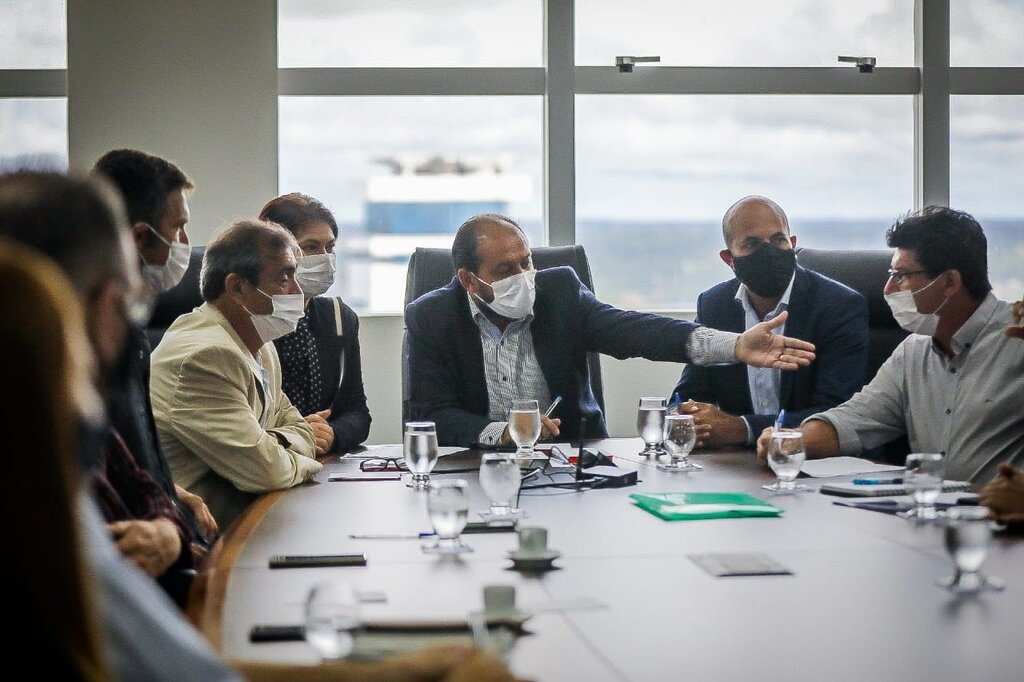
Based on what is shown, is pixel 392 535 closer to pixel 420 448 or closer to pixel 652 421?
pixel 420 448

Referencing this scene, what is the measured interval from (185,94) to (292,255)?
2333 millimetres

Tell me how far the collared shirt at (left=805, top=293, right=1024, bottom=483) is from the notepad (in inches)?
22.6

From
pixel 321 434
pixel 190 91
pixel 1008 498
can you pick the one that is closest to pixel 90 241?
pixel 1008 498

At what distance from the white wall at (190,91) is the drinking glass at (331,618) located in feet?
13.6

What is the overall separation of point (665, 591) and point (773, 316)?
248cm

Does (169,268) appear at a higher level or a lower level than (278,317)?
higher

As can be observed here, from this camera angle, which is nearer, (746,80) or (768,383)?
(768,383)

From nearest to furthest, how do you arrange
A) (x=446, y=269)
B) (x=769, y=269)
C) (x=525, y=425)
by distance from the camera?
1. (x=525, y=425)
2. (x=769, y=269)
3. (x=446, y=269)

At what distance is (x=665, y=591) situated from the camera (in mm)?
1581

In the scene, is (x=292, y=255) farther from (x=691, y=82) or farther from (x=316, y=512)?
(x=691, y=82)

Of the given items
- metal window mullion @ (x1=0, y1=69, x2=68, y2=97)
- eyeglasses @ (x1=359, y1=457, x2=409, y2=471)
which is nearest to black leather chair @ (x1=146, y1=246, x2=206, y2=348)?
eyeglasses @ (x1=359, y1=457, x2=409, y2=471)

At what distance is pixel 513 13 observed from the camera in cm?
541

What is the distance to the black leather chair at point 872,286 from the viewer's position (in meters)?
3.86

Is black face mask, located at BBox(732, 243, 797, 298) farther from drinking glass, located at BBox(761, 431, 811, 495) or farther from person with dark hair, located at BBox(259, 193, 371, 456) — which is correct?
drinking glass, located at BBox(761, 431, 811, 495)
